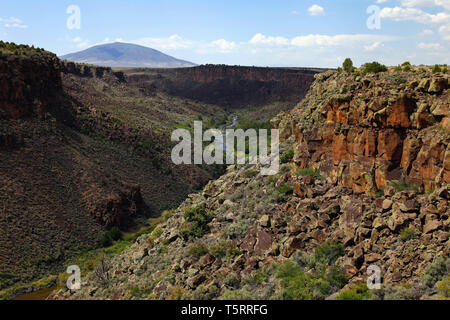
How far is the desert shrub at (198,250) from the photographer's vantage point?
73.7 feet

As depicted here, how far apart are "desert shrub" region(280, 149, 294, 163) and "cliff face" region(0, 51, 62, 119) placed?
44013 millimetres

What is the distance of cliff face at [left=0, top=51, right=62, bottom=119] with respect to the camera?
5512 centimetres

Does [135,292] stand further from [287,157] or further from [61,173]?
[61,173]

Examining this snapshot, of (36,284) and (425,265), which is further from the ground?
(425,265)

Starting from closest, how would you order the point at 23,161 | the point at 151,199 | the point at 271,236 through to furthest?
1. the point at 271,236
2. the point at 23,161
3. the point at 151,199

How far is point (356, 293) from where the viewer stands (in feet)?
49.1

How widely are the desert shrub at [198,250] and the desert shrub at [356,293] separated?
365 inches

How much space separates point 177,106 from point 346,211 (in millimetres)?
132785

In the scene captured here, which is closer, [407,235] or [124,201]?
[407,235]

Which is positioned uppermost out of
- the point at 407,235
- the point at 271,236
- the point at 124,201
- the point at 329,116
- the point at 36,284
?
the point at 329,116

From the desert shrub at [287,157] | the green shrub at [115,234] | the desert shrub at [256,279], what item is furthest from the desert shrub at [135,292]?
the green shrub at [115,234]

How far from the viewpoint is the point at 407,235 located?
16031 mm
